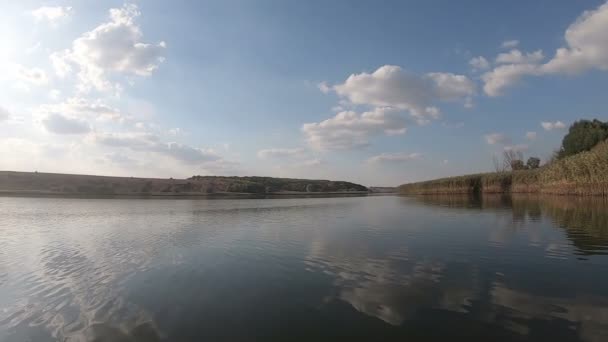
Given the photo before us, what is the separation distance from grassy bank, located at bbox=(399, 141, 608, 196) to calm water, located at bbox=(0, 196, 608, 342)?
24159 millimetres

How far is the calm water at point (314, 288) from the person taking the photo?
4887 millimetres

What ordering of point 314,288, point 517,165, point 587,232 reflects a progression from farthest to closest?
1. point 517,165
2. point 587,232
3. point 314,288

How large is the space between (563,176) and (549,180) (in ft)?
11.6

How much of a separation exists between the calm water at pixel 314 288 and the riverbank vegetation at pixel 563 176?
24457mm

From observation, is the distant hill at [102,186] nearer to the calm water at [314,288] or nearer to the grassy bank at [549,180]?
the grassy bank at [549,180]

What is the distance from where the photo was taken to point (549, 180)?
40.0m

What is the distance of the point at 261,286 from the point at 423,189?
64654 mm

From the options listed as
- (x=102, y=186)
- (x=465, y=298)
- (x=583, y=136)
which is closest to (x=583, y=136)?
(x=583, y=136)

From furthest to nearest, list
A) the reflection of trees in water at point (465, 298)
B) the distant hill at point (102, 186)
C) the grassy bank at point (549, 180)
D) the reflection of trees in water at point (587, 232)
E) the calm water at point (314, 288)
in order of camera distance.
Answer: the distant hill at point (102, 186), the grassy bank at point (549, 180), the reflection of trees in water at point (587, 232), the calm water at point (314, 288), the reflection of trees in water at point (465, 298)

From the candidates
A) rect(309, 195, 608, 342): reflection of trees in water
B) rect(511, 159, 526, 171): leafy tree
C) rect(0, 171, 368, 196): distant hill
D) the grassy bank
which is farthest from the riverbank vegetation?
rect(0, 171, 368, 196): distant hill

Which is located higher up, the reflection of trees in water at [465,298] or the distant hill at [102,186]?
the distant hill at [102,186]

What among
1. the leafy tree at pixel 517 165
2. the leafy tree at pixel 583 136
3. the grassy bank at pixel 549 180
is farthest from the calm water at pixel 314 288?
the leafy tree at pixel 517 165

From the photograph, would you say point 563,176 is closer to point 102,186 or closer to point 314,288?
point 314,288

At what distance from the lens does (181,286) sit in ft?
24.1
